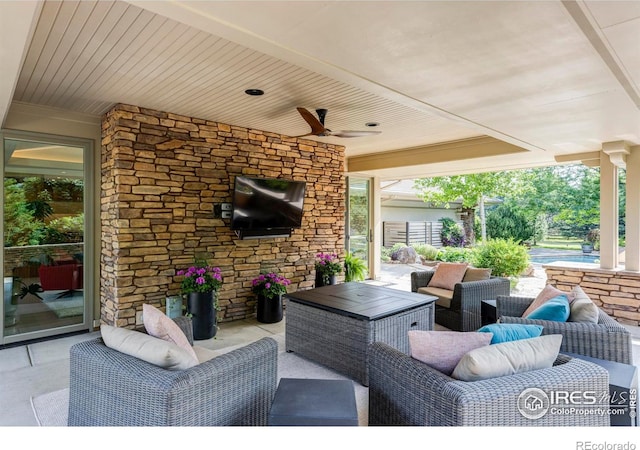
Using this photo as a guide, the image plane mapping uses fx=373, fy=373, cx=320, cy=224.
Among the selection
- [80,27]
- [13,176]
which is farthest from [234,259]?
[80,27]

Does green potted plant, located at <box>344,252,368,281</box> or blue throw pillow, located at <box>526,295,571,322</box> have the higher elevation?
blue throw pillow, located at <box>526,295,571,322</box>

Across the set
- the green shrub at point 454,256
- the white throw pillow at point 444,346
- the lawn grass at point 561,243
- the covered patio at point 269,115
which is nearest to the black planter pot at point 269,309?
the covered patio at point 269,115

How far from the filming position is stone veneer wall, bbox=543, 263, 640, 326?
5234mm

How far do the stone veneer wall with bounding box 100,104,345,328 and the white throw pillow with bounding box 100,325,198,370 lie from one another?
2.34 meters

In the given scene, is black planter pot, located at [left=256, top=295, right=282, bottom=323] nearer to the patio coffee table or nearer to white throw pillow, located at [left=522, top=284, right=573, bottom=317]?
the patio coffee table

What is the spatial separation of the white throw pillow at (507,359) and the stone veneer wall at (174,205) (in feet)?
12.4

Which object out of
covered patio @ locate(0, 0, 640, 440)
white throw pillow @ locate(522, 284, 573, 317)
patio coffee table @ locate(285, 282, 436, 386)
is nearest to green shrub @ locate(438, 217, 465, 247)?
covered patio @ locate(0, 0, 640, 440)

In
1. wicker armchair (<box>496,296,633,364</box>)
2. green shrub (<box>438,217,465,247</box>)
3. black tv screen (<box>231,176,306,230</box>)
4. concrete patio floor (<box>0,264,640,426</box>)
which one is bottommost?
concrete patio floor (<box>0,264,640,426</box>)

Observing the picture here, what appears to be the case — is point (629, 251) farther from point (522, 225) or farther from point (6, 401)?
point (522, 225)

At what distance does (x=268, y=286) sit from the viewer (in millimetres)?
5148

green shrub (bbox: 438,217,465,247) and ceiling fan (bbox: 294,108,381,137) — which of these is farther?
green shrub (bbox: 438,217,465,247)

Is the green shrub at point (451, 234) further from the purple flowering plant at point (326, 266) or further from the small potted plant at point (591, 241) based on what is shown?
the purple flowering plant at point (326, 266)

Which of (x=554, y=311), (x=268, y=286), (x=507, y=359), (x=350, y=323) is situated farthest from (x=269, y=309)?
(x=507, y=359)

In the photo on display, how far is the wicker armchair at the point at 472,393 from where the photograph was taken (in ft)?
5.36
